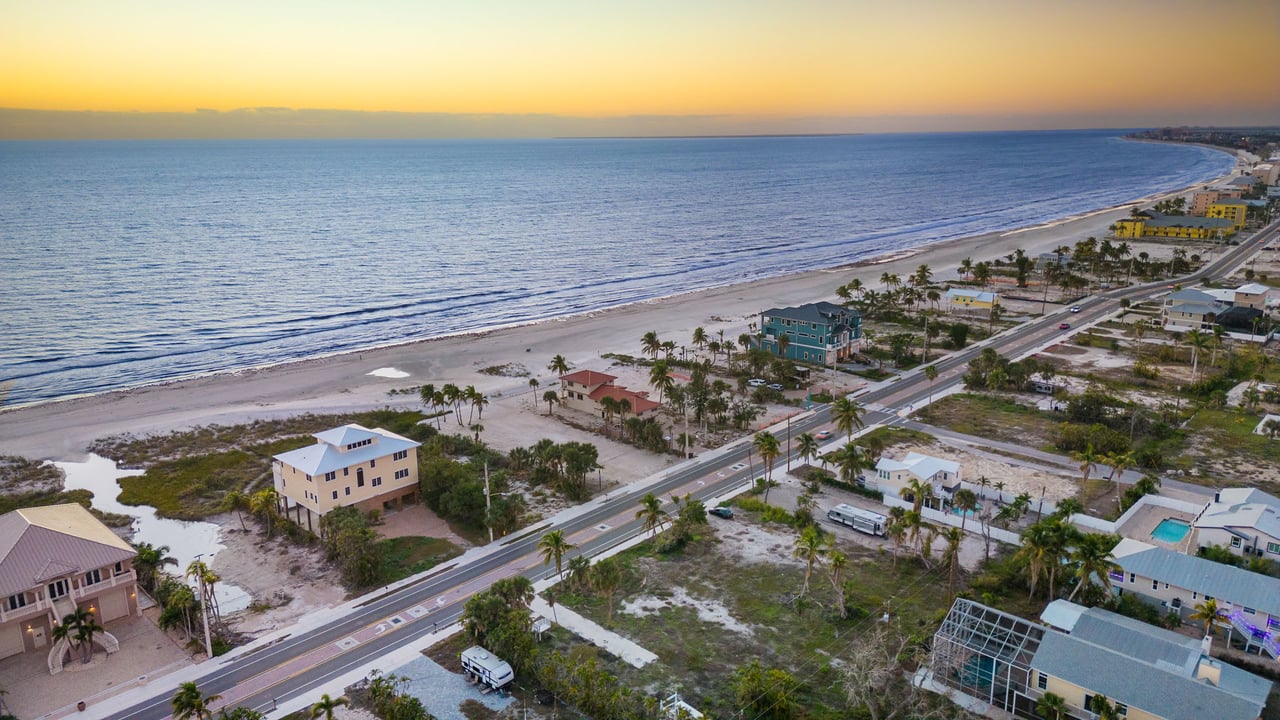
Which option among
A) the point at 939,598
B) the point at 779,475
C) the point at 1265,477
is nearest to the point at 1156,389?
the point at 1265,477

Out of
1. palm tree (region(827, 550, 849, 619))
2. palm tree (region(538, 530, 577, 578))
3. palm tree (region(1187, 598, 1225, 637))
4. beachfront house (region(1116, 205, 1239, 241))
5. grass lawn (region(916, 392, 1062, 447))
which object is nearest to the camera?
palm tree (region(1187, 598, 1225, 637))

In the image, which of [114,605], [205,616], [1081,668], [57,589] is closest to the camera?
[1081,668]

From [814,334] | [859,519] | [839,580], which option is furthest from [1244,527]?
[814,334]

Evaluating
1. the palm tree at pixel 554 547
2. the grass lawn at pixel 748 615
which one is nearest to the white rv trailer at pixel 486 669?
the grass lawn at pixel 748 615

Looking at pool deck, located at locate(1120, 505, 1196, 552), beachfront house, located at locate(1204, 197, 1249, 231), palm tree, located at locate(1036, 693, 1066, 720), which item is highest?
beachfront house, located at locate(1204, 197, 1249, 231)

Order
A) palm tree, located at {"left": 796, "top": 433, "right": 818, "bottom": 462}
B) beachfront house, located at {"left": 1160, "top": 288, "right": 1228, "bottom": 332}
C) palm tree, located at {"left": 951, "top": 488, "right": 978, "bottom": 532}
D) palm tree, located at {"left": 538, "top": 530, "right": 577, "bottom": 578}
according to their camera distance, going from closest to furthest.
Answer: palm tree, located at {"left": 538, "top": 530, "right": 577, "bottom": 578} → palm tree, located at {"left": 951, "top": 488, "right": 978, "bottom": 532} → palm tree, located at {"left": 796, "top": 433, "right": 818, "bottom": 462} → beachfront house, located at {"left": 1160, "top": 288, "right": 1228, "bottom": 332}

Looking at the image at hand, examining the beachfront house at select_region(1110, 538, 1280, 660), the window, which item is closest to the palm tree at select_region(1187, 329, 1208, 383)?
the beachfront house at select_region(1110, 538, 1280, 660)

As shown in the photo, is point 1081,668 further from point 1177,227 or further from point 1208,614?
point 1177,227

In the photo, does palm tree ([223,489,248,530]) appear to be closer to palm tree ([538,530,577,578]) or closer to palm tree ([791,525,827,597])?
palm tree ([538,530,577,578])

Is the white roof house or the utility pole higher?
the white roof house
